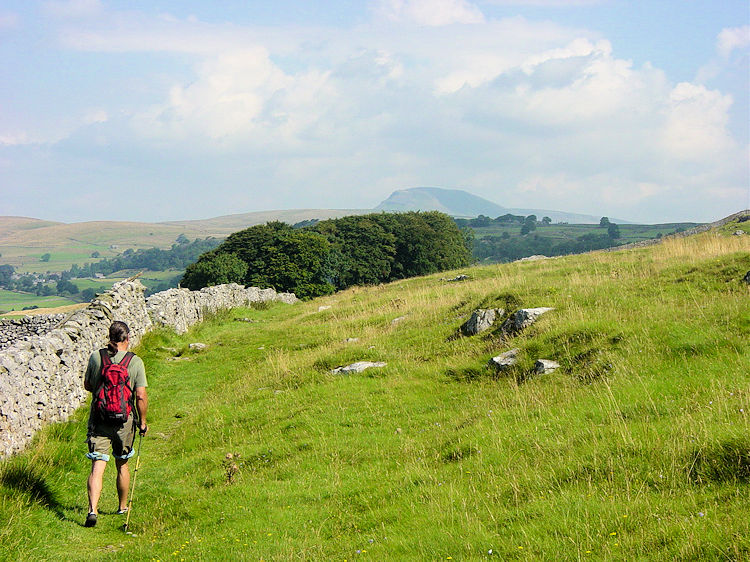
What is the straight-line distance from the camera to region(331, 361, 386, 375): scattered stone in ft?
45.2

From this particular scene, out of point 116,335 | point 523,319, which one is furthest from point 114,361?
point 523,319

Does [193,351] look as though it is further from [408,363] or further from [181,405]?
[408,363]

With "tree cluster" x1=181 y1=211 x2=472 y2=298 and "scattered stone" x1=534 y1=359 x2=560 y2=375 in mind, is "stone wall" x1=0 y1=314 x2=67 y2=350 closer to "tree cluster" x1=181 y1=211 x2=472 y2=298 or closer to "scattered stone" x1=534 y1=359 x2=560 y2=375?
"scattered stone" x1=534 y1=359 x2=560 y2=375

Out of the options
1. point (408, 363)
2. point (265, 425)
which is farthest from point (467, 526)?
point (408, 363)

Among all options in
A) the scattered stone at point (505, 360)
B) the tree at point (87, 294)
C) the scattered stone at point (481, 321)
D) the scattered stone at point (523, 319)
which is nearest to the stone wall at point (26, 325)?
the scattered stone at point (481, 321)

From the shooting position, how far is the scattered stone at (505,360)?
37.4 feet

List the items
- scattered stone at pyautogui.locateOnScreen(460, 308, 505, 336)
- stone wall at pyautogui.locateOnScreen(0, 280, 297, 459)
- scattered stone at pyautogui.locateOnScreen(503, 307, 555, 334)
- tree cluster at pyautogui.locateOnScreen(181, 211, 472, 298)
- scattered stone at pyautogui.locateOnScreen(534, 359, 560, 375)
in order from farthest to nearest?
tree cluster at pyautogui.locateOnScreen(181, 211, 472, 298), scattered stone at pyautogui.locateOnScreen(460, 308, 505, 336), scattered stone at pyautogui.locateOnScreen(503, 307, 555, 334), scattered stone at pyautogui.locateOnScreen(534, 359, 560, 375), stone wall at pyautogui.locateOnScreen(0, 280, 297, 459)

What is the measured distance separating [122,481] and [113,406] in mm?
1238

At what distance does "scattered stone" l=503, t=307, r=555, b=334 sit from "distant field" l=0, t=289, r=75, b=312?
111m

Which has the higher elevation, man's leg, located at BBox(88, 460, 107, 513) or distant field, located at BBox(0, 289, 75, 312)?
man's leg, located at BBox(88, 460, 107, 513)

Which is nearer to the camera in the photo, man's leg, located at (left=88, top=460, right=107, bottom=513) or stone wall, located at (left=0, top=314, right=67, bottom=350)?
man's leg, located at (left=88, top=460, right=107, bottom=513)

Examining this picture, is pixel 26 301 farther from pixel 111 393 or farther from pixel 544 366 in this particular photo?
pixel 544 366

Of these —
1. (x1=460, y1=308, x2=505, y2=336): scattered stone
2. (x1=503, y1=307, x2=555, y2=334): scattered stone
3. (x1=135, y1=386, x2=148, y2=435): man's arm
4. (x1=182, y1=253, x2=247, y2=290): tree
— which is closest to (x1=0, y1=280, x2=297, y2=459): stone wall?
(x1=135, y1=386, x2=148, y2=435): man's arm

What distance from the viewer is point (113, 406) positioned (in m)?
8.12
